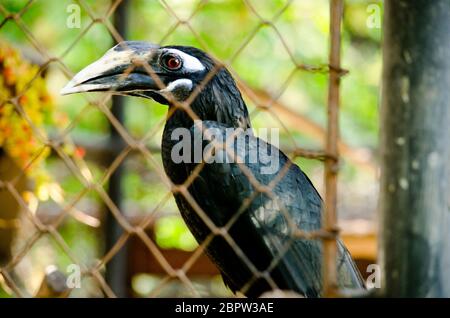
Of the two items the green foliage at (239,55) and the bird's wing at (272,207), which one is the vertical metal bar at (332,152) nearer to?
the bird's wing at (272,207)

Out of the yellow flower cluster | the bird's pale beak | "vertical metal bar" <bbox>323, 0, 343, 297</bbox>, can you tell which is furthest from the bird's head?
"vertical metal bar" <bbox>323, 0, 343, 297</bbox>

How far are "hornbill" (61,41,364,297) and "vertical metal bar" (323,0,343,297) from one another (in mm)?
569

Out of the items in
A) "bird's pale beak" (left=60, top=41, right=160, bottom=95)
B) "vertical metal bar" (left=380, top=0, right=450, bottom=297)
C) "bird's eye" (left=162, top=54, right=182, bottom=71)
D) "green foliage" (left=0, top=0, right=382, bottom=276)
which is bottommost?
"vertical metal bar" (left=380, top=0, right=450, bottom=297)

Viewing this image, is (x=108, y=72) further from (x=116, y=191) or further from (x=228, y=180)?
(x=116, y=191)

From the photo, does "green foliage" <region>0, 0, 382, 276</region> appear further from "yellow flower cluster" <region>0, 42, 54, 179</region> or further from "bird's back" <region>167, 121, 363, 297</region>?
"bird's back" <region>167, 121, 363, 297</region>

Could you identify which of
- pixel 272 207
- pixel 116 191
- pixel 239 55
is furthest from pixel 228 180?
pixel 239 55

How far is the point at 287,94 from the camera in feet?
16.7

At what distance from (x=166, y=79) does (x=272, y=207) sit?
1.60 feet

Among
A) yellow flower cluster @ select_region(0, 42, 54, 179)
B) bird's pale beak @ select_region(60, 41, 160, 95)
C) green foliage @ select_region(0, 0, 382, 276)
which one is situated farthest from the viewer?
green foliage @ select_region(0, 0, 382, 276)

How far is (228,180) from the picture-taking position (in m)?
1.95

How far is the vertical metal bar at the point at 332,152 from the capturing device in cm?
113

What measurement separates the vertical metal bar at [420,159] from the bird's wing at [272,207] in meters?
0.74

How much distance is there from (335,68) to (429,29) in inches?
6.4

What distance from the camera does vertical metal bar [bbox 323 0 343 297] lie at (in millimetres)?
1126
